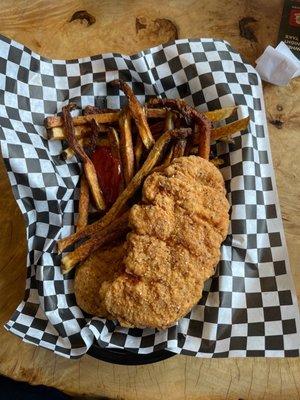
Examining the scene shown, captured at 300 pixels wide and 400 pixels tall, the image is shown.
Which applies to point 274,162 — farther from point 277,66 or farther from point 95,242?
point 95,242

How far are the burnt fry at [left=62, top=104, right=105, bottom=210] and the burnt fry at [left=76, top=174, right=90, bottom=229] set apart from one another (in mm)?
36

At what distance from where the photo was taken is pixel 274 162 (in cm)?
256

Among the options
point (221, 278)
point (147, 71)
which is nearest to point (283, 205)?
point (221, 278)

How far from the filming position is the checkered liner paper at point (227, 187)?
2266 millimetres

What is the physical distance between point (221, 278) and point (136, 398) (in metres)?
0.64

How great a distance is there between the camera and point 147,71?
251 cm

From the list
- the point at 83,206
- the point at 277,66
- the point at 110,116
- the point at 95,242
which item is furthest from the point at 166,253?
the point at 277,66

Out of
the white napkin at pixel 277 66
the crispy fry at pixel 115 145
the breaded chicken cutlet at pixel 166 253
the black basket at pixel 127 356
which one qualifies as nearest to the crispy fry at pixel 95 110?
the crispy fry at pixel 115 145

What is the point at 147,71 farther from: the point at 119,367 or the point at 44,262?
the point at 119,367

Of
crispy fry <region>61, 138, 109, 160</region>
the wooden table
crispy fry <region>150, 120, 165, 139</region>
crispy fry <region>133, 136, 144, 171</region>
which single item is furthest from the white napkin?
crispy fry <region>61, 138, 109, 160</region>

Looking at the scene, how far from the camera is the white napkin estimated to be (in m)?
2.56

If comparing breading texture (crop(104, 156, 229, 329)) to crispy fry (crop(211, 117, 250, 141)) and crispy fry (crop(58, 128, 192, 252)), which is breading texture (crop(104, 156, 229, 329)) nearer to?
crispy fry (crop(58, 128, 192, 252))

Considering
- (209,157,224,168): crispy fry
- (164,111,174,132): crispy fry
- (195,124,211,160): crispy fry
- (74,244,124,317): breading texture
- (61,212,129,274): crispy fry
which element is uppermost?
(164,111,174,132): crispy fry

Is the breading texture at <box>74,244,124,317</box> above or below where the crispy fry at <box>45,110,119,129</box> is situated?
below
